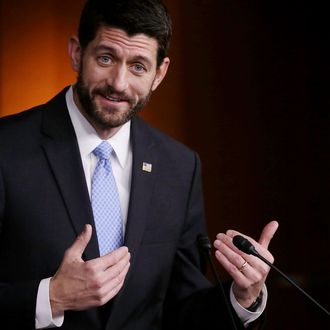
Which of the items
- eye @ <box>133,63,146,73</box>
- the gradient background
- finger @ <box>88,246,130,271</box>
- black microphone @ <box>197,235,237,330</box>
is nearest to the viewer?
finger @ <box>88,246,130,271</box>

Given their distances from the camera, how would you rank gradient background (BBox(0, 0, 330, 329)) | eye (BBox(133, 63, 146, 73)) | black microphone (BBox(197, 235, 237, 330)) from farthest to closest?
gradient background (BBox(0, 0, 330, 329)) → eye (BBox(133, 63, 146, 73)) → black microphone (BBox(197, 235, 237, 330))

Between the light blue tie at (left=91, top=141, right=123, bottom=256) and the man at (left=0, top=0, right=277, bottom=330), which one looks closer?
the man at (left=0, top=0, right=277, bottom=330)

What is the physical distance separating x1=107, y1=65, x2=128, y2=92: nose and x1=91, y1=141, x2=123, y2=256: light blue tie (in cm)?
17

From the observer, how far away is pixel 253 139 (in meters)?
2.66

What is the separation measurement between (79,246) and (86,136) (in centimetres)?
35

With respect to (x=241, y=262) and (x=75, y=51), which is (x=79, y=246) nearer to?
(x=241, y=262)

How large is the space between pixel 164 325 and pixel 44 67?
1.04m

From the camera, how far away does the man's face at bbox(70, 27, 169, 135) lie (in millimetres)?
1654

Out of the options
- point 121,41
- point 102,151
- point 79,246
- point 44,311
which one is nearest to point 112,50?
point 121,41

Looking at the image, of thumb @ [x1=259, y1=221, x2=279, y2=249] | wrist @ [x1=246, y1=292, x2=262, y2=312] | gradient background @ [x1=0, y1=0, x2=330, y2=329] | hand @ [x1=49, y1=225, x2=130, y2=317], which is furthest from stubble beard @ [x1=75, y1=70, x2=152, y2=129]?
gradient background @ [x1=0, y1=0, x2=330, y2=329]

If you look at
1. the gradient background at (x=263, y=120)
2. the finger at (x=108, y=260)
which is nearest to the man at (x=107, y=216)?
the finger at (x=108, y=260)

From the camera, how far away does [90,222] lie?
1.63 metres

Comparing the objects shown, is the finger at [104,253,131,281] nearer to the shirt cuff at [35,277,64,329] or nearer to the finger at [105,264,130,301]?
the finger at [105,264,130,301]

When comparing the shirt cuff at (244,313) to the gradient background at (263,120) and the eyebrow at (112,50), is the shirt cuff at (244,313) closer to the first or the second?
the eyebrow at (112,50)
